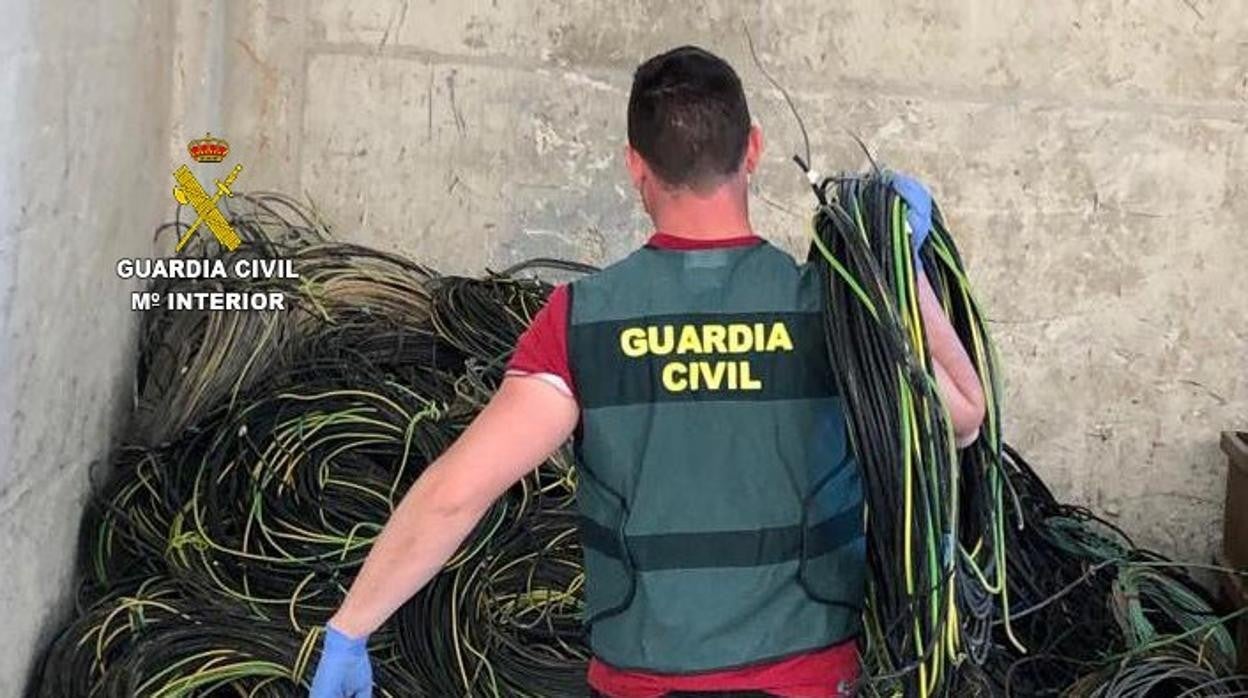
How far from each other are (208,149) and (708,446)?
234 centimetres

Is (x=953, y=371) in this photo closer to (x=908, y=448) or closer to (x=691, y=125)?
(x=908, y=448)

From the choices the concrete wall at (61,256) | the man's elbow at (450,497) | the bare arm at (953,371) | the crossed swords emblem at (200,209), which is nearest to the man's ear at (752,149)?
the bare arm at (953,371)

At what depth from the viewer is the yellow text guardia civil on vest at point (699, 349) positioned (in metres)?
2.09

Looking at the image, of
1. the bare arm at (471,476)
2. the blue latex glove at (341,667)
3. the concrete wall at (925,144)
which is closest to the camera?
the bare arm at (471,476)

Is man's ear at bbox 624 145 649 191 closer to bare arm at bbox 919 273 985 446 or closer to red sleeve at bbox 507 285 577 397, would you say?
red sleeve at bbox 507 285 577 397

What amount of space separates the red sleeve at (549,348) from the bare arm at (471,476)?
0.02m

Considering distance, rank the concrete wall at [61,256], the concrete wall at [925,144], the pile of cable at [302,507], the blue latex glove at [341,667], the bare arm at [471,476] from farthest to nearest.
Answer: the concrete wall at [925,144]
the pile of cable at [302,507]
the concrete wall at [61,256]
the blue latex glove at [341,667]
the bare arm at [471,476]

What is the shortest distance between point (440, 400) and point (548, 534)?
41 centimetres

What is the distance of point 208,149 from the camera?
13.5ft

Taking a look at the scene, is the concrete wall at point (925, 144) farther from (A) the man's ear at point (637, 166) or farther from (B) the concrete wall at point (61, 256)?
(A) the man's ear at point (637, 166)

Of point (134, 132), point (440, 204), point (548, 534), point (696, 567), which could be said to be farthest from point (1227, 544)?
point (134, 132)

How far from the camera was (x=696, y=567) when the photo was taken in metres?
2.12

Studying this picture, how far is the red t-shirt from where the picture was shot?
6.88 ft

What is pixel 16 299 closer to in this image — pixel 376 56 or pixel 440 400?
pixel 440 400
